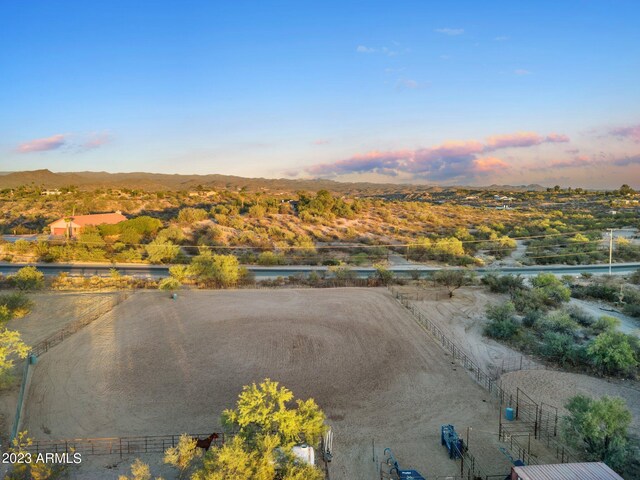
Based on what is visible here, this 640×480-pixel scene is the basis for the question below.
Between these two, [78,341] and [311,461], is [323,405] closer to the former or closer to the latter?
[311,461]

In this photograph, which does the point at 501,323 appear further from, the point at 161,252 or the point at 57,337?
the point at 161,252

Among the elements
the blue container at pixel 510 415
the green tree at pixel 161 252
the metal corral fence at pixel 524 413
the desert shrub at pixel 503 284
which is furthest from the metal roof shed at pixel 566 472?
the green tree at pixel 161 252

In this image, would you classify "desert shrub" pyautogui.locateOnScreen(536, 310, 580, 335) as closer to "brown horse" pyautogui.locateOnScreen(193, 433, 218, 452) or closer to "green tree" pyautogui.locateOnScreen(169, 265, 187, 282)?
"brown horse" pyautogui.locateOnScreen(193, 433, 218, 452)

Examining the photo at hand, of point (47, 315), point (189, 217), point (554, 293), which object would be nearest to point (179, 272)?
point (47, 315)

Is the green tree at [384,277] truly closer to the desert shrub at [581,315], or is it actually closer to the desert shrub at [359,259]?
the desert shrub at [359,259]

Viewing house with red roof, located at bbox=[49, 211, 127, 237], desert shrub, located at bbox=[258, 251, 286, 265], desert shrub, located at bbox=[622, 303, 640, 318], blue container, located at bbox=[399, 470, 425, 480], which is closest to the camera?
blue container, located at bbox=[399, 470, 425, 480]

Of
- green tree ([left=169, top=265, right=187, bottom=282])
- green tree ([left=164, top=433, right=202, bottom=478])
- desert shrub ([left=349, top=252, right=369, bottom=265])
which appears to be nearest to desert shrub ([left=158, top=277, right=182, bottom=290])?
green tree ([left=169, top=265, right=187, bottom=282])
